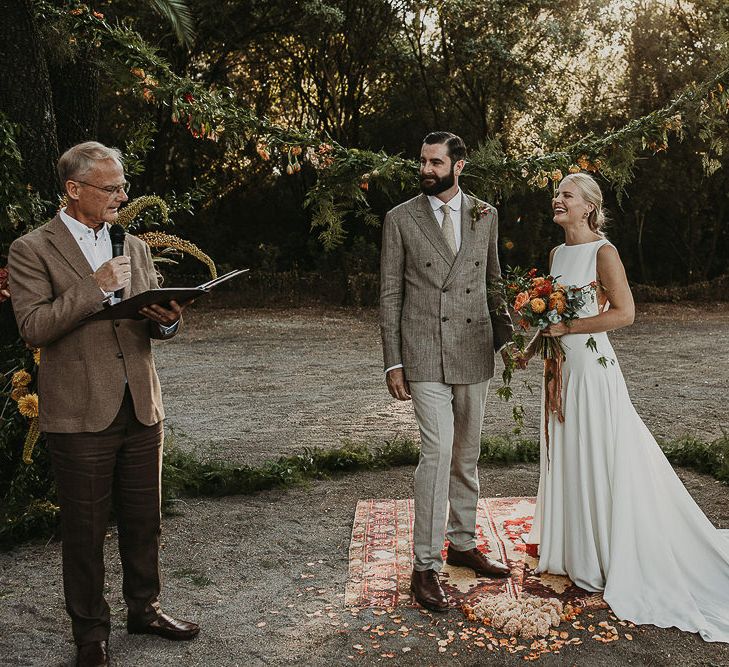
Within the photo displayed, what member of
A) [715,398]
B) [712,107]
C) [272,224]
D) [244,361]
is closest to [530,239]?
[272,224]

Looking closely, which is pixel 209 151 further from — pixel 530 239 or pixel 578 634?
pixel 578 634

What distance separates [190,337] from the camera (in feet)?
54.9

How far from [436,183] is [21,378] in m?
3.02

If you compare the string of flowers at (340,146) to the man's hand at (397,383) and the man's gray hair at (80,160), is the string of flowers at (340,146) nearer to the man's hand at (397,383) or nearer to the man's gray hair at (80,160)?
the man's hand at (397,383)

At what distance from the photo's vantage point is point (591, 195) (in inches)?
181

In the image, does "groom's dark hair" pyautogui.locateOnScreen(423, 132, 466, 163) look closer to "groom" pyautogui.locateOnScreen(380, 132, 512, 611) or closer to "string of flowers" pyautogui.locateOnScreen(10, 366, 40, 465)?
"groom" pyautogui.locateOnScreen(380, 132, 512, 611)

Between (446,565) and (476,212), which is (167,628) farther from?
(476,212)

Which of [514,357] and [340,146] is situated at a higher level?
A: [340,146]

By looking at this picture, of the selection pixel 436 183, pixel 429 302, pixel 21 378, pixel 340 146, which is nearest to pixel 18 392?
pixel 21 378

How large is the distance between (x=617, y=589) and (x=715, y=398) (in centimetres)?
623

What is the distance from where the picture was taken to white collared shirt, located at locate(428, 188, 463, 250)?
4.52 m

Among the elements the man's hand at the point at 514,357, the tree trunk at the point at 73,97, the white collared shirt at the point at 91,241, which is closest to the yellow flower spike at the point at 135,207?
the tree trunk at the point at 73,97

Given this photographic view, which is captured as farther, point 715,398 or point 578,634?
point 715,398

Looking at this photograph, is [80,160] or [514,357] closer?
[80,160]
